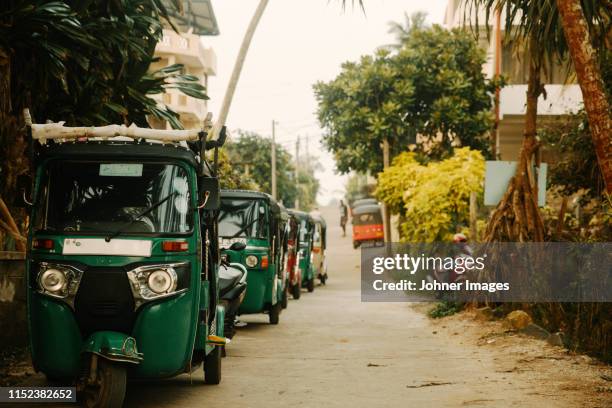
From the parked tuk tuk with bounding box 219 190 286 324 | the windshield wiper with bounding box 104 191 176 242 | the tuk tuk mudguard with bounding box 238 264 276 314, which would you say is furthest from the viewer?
the parked tuk tuk with bounding box 219 190 286 324

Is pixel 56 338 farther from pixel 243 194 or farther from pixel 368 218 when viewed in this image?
pixel 368 218

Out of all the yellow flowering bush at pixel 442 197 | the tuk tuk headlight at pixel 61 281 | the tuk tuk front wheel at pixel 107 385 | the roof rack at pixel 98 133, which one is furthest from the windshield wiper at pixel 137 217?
the yellow flowering bush at pixel 442 197

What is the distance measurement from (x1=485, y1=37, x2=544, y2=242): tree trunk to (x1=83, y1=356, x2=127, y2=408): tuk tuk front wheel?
35.0 ft

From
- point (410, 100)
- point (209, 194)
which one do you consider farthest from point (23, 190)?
point (410, 100)

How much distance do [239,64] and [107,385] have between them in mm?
14853

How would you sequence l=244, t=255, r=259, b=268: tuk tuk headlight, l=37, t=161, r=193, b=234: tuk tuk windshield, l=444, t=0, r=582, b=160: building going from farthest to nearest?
1. l=444, t=0, r=582, b=160: building
2. l=244, t=255, r=259, b=268: tuk tuk headlight
3. l=37, t=161, r=193, b=234: tuk tuk windshield

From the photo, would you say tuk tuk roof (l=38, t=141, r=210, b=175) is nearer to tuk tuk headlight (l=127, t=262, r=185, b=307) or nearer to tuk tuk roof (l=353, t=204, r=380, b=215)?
tuk tuk headlight (l=127, t=262, r=185, b=307)

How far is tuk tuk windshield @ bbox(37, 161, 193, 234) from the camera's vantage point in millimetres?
9102

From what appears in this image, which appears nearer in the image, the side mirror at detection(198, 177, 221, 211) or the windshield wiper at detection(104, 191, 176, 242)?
the windshield wiper at detection(104, 191, 176, 242)

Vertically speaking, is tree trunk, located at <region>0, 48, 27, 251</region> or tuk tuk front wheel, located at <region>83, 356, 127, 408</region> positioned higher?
tree trunk, located at <region>0, 48, 27, 251</region>

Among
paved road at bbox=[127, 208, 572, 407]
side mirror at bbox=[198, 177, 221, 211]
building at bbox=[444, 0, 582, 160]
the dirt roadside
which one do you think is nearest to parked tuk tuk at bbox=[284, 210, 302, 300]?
paved road at bbox=[127, 208, 572, 407]

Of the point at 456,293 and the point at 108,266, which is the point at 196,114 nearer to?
the point at 456,293

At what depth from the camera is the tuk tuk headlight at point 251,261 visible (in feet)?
59.4

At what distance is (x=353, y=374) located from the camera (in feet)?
39.6
